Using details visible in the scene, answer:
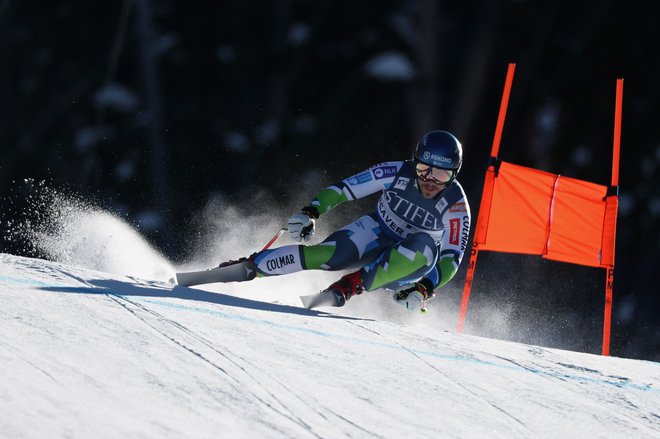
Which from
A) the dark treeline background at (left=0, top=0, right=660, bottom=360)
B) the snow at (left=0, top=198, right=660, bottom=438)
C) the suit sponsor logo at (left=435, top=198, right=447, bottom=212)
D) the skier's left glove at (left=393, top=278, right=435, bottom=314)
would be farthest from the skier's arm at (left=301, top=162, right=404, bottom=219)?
the dark treeline background at (left=0, top=0, right=660, bottom=360)

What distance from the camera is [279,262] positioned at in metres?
4.35

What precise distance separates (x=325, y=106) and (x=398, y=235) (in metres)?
8.30

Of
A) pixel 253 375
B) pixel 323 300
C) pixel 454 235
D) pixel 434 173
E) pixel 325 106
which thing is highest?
pixel 325 106

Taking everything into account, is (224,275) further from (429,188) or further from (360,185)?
(429,188)

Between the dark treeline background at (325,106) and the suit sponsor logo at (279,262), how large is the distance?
283 inches

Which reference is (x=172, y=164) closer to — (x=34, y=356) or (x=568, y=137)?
(x=568, y=137)

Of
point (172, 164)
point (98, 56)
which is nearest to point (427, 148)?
point (172, 164)

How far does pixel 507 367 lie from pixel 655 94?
34.1 feet

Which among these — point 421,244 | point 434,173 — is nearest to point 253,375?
point 421,244

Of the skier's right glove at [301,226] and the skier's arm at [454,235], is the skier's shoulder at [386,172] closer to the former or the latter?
the skier's arm at [454,235]

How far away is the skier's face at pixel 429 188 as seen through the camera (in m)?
4.45

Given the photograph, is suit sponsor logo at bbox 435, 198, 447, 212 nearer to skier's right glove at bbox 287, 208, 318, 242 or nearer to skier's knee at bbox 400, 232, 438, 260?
skier's knee at bbox 400, 232, 438, 260

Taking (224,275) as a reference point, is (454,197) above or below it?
above

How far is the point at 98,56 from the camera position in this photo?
13156mm
